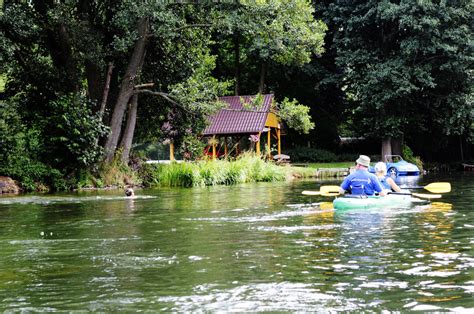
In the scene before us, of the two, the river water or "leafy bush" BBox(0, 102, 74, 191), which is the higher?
"leafy bush" BBox(0, 102, 74, 191)

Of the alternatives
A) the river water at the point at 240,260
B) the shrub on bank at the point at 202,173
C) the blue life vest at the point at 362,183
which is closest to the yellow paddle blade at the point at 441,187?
the river water at the point at 240,260

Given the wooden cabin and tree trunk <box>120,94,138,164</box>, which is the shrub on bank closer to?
tree trunk <box>120,94,138,164</box>

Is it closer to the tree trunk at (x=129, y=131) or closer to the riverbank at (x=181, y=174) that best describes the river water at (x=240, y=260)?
the riverbank at (x=181, y=174)

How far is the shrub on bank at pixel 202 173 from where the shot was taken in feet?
107

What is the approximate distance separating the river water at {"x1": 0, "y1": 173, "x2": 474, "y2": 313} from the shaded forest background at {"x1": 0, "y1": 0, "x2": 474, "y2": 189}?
11.8 metres

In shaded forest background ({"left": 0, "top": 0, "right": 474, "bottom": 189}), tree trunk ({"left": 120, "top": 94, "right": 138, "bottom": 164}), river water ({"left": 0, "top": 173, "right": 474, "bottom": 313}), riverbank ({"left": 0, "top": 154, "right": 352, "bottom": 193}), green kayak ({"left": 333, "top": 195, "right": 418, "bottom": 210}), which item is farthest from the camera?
tree trunk ({"left": 120, "top": 94, "right": 138, "bottom": 164})

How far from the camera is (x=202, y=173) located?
32906 mm

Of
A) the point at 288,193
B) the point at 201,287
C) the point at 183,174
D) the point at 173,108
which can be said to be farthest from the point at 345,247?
the point at 173,108

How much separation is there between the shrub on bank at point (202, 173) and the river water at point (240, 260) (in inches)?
551

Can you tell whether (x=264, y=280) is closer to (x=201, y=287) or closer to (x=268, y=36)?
(x=201, y=287)

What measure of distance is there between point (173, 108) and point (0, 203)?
13633 mm

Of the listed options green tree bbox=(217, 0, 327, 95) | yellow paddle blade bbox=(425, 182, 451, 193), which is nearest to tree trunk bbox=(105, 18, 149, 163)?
green tree bbox=(217, 0, 327, 95)

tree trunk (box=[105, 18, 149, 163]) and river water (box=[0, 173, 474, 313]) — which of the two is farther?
tree trunk (box=[105, 18, 149, 163])

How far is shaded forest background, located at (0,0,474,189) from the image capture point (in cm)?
2944
